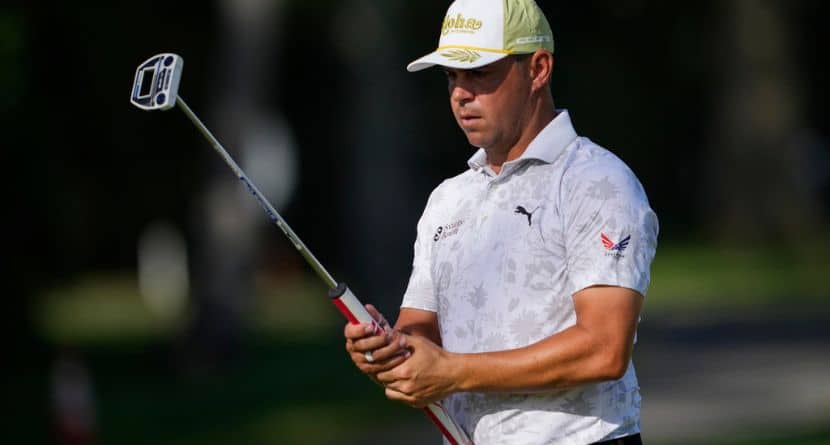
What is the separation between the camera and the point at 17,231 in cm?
1748

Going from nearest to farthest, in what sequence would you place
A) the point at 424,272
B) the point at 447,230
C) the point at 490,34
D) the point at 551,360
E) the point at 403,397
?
the point at 551,360, the point at 403,397, the point at 490,34, the point at 447,230, the point at 424,272

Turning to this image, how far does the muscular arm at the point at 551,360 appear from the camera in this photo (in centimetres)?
422

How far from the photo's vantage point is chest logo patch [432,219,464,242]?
4680 mm

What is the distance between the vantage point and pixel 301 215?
32.5 metres

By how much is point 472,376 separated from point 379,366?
0.25 m

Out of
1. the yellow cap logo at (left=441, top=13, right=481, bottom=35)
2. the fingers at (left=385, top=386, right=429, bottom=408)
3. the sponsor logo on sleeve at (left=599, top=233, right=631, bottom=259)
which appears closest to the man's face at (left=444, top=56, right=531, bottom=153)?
the yellow cap logo at (left=441, top=13, right=481, bottom=35)

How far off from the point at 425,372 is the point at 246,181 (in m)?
0.80

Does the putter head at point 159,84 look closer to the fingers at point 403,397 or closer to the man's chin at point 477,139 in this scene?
the man's chin at point 477,139

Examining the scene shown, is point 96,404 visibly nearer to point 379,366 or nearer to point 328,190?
point 379,366

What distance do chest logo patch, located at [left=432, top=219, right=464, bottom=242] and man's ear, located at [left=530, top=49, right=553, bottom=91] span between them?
1.47 feet

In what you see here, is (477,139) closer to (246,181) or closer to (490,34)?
(490,34)

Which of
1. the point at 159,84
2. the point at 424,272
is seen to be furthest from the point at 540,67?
the point at 159,84

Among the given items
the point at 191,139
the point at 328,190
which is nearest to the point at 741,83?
the point at 328,190

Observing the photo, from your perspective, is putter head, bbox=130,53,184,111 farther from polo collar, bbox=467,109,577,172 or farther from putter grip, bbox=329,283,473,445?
polo collar, bbox=467,109,577,172
